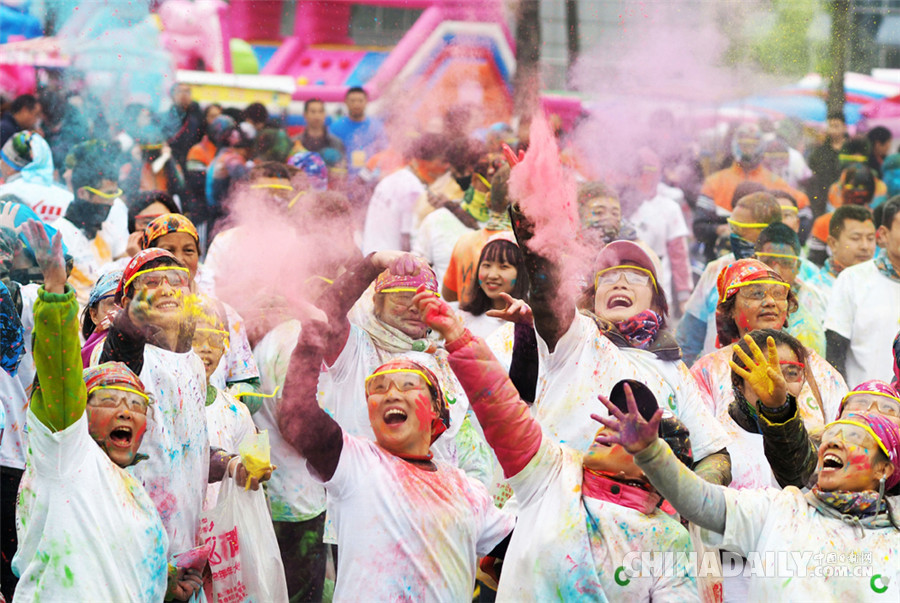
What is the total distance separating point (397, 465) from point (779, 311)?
227cm

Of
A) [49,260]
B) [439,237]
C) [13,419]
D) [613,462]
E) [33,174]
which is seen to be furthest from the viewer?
[439,237]

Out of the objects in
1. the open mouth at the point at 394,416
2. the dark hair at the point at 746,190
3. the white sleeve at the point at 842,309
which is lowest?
Answer: the white sleeve at the point at 842,309

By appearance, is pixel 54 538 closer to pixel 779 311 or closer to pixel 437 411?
pixel 437 411

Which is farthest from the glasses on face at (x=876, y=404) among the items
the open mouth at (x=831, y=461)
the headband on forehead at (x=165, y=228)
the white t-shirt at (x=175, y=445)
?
the headband on forehead at (x=165, y=228)

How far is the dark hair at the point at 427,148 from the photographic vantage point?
30.8ft

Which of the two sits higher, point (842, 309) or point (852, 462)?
point (852, 462)

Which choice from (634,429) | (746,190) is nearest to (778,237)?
(746,190)

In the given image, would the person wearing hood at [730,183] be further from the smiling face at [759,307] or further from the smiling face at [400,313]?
the smiling face at [400,313]

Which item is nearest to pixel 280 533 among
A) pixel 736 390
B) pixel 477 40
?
pixel 736 390

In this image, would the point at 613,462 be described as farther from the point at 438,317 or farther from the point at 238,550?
the point at 238,550

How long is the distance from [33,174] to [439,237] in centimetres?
269

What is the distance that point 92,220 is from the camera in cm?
775

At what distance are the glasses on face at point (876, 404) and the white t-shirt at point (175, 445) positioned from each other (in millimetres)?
2513

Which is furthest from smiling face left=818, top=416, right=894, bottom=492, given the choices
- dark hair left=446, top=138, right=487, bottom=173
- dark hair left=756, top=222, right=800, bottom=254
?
dark hair left=446, top=138, right=487, bottom=173
